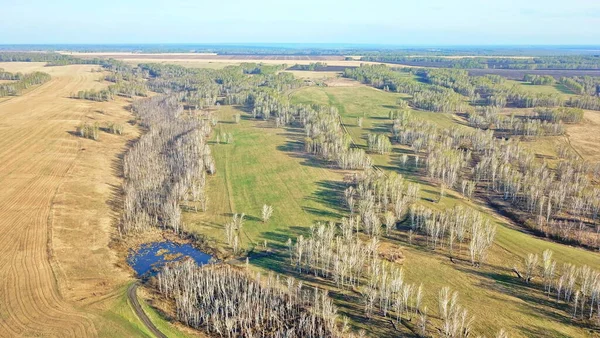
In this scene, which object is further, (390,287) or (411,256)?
(411,256)

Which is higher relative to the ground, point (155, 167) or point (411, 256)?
point (155, 167)

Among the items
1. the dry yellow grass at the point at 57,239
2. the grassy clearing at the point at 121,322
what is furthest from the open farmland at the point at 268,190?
the grassy clearing at the point at 121,322

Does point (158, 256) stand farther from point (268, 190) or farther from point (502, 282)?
point (502, 282)

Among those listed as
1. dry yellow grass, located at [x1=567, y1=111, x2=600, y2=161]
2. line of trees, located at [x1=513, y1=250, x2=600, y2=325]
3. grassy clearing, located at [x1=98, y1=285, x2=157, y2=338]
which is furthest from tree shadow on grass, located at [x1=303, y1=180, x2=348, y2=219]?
dry yellow grass, located at [x1=567, y1=111, x2=600, y2=161]

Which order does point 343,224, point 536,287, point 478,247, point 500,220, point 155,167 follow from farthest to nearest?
point 155,167 < point 500,220 < point 343,224 < point 478,247 < point 536,287

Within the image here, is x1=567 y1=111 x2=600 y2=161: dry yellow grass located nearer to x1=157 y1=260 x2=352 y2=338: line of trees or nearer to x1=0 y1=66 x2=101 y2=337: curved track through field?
x1=157 y1=260 x2=352 y2=338: line of trees

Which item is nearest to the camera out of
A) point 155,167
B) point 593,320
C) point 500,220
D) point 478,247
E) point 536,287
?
point 593,320

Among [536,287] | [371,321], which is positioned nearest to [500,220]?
[536,287]

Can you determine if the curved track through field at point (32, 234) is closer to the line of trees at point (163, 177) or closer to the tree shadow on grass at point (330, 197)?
the line of trees at point (163, 177)

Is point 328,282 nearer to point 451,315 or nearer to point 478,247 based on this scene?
point 451,315
